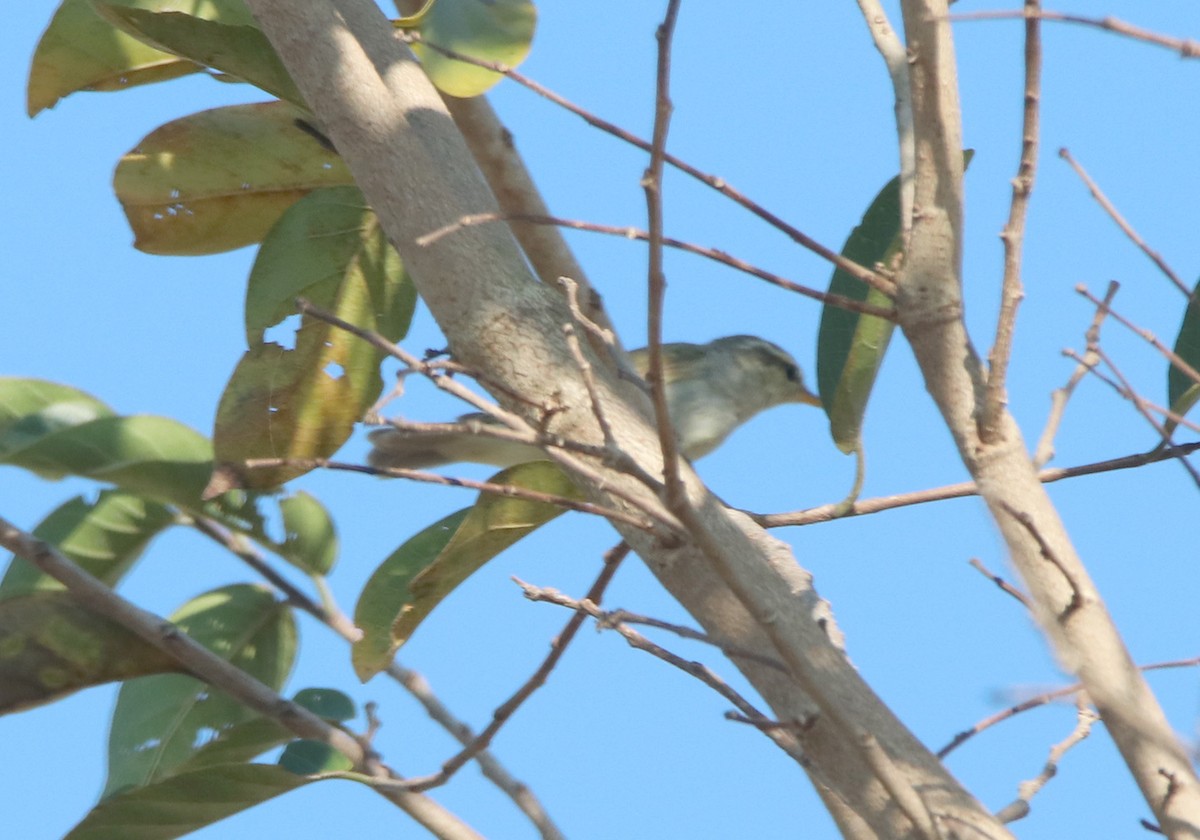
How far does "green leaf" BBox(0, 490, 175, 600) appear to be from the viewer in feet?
9.04

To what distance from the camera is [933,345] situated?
5.11 feet

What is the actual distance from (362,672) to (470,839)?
409 mm

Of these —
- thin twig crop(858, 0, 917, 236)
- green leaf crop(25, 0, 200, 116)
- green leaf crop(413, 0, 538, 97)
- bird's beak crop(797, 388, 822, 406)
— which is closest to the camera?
thin twig crop(858, 0, 917, 236)

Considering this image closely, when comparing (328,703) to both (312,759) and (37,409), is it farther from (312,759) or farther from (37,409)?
(37,409)

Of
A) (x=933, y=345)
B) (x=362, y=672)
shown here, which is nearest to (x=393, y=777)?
(x=362, y=672)

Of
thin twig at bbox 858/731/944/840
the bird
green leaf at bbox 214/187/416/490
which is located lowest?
thin twig at bbox 858/731/944/840

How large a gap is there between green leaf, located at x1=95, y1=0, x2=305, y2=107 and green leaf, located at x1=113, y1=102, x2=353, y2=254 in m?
0.35

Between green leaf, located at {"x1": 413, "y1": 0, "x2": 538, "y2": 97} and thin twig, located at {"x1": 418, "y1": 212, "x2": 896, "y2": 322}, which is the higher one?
green leaf, located at {"x1": 413, "y1": 0, "x2": 538, "y2": 97}

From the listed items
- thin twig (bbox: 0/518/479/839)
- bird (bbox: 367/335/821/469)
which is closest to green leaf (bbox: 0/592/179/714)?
thin twig (bbox: 0/518/479/839)

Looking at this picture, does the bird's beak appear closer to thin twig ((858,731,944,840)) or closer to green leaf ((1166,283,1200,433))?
green leaf ((1166,283,1200,433))

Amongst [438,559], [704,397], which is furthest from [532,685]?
[704,397]

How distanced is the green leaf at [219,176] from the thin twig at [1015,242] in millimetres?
1595

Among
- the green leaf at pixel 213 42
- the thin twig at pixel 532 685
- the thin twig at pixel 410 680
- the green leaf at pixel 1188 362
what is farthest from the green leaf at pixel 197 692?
the green leaf at pixel 1188 362

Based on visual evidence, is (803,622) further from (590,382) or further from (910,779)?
(590,382)
